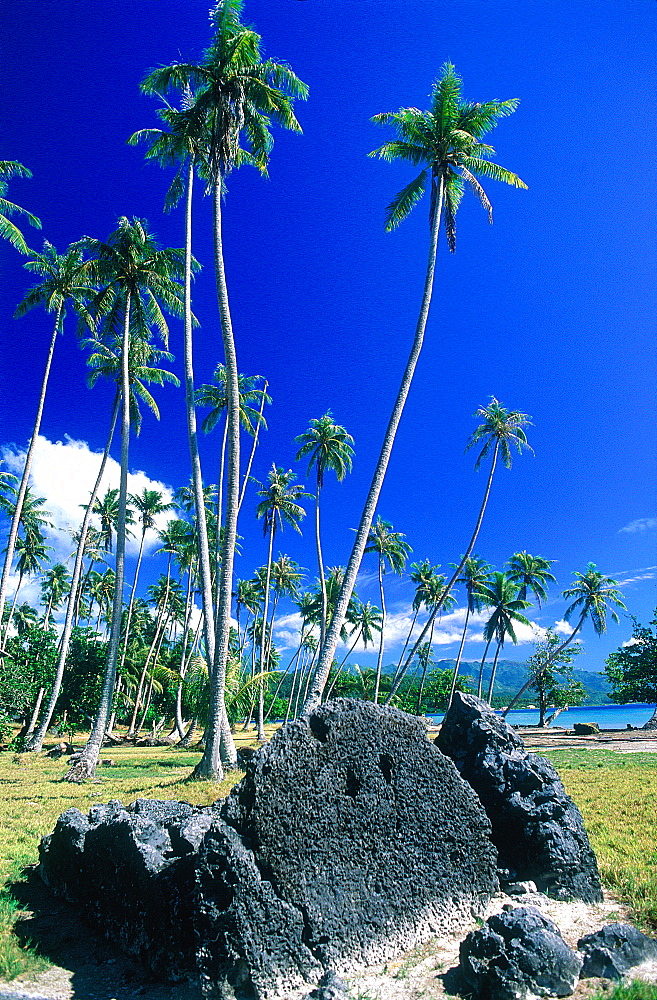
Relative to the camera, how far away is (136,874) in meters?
5.83

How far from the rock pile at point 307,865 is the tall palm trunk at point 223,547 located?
31.2ft

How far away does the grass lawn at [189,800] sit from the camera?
239 inches

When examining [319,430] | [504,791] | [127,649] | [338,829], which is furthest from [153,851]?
[127,649]

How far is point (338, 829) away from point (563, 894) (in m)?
2.86

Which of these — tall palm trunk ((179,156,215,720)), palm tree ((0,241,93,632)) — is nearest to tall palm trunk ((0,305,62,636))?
palm tree ((0,241,93,632))

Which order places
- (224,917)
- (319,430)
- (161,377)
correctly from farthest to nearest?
(319,430) < (161,377) < (224,917)

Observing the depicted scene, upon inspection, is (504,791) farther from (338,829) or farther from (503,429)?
(503,429)

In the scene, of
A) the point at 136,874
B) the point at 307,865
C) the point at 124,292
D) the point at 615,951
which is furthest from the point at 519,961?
the point at 124,292

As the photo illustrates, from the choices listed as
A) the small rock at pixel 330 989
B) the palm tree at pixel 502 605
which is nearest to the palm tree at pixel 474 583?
the palm tree at pixel 502 605

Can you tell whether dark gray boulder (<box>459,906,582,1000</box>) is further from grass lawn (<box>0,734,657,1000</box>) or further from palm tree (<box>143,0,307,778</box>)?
palm tree (<box>143,0,307,778</box>)

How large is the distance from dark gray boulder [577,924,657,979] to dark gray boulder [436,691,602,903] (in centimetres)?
140

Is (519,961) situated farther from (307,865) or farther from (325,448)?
(325,448)

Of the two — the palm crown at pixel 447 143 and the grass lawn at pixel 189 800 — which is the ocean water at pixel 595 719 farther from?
the palm crown at pixel 447 143

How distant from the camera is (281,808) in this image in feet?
17.2
